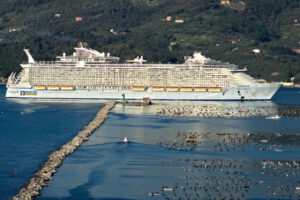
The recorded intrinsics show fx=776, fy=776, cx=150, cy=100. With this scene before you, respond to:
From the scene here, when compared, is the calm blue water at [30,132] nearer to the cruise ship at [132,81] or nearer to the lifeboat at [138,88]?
the cruise ship at [132,81]

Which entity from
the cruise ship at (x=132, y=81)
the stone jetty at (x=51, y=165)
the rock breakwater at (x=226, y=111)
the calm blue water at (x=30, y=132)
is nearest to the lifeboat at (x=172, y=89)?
the cruise ship at (x=132, y=81)

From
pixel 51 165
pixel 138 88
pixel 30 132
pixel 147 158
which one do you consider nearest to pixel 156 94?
pixel 138 88

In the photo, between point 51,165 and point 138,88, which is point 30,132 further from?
point 138,88

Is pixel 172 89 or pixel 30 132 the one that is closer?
pixel 30 132

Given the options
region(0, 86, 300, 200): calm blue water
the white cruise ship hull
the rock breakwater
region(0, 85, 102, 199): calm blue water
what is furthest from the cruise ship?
region(0, 86, 300, 200): calm blue water

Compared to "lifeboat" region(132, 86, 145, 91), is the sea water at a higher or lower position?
lower

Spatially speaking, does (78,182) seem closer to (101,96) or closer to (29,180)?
(29,180)

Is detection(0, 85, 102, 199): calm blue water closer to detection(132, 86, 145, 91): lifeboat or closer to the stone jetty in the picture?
the stone jetty

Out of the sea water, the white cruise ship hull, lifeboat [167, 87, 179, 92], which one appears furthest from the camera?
lifeboat [167, 87, 179, 92]
